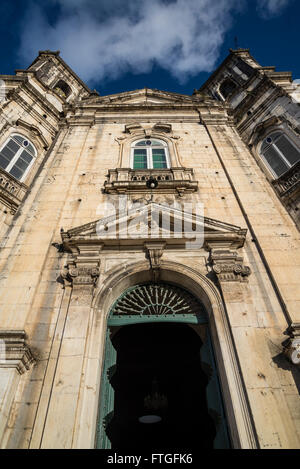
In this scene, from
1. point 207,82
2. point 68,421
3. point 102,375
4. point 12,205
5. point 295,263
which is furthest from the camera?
point 207,82

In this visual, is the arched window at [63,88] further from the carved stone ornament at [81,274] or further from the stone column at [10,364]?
the stone column at [10,364]

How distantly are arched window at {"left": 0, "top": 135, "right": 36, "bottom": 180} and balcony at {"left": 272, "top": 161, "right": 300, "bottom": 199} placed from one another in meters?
9.08

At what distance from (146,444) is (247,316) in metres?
7.33

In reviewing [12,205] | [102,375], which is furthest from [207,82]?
[102,375]

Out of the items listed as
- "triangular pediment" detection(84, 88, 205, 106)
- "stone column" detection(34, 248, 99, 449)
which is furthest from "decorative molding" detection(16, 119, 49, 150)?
"stone column" detection(34, 248, 99, 449)

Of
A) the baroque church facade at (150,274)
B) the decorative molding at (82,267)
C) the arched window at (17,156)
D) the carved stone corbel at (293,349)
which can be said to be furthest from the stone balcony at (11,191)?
the carved stone corbel at (293,349)

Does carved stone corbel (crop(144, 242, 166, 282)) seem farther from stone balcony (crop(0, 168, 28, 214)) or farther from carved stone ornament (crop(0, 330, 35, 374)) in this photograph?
stone balcony (crop(0, 168, 28, 214))

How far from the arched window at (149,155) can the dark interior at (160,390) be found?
5963 millimetres

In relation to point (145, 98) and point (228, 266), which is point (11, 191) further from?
point (145, 98)

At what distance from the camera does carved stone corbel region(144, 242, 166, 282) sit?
690cm

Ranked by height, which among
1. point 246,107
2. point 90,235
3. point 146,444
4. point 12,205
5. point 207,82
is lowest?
point 146,444

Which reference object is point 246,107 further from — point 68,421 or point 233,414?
point 68,421

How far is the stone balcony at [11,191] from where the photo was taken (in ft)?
30.1

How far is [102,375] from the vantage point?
5.54m
